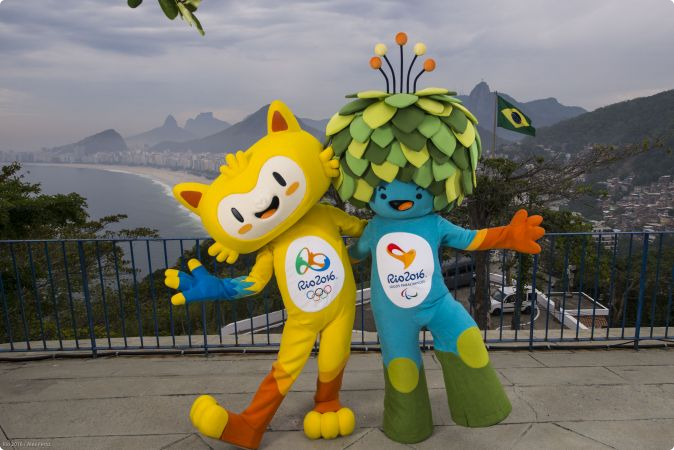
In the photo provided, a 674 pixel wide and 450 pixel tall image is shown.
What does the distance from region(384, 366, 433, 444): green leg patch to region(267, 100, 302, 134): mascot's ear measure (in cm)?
159

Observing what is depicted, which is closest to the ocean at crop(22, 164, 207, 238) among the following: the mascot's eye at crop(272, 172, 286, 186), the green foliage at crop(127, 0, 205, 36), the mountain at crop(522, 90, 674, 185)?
the mountain at crop(522, 90, 674, 185)

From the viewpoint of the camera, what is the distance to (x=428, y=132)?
256 cm

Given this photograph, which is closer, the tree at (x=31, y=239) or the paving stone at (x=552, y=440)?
the paving stone at (x=552, y=440)

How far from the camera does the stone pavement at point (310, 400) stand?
3.00m

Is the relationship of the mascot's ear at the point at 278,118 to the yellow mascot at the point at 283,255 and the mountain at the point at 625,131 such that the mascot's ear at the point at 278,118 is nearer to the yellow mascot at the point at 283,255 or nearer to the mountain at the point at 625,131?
the yellow mascot at the point at 283,255

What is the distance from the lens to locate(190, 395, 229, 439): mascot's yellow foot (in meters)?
2.64

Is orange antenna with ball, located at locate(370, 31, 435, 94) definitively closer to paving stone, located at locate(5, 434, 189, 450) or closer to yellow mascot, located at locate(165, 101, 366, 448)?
yellow mascot, located at locate(165, 101, 366, 448)

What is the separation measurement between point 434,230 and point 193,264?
145cm

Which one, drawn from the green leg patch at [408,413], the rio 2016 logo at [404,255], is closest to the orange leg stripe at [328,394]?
the green leg patch at [408,413]

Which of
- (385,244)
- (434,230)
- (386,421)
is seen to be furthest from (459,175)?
(386,421)

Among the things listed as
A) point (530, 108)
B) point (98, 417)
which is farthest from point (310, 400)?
point (530, 108)

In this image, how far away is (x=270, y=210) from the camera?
8.65 ft

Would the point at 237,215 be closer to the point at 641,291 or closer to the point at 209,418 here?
the point at 209,418

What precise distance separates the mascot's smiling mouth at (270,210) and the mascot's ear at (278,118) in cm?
47
